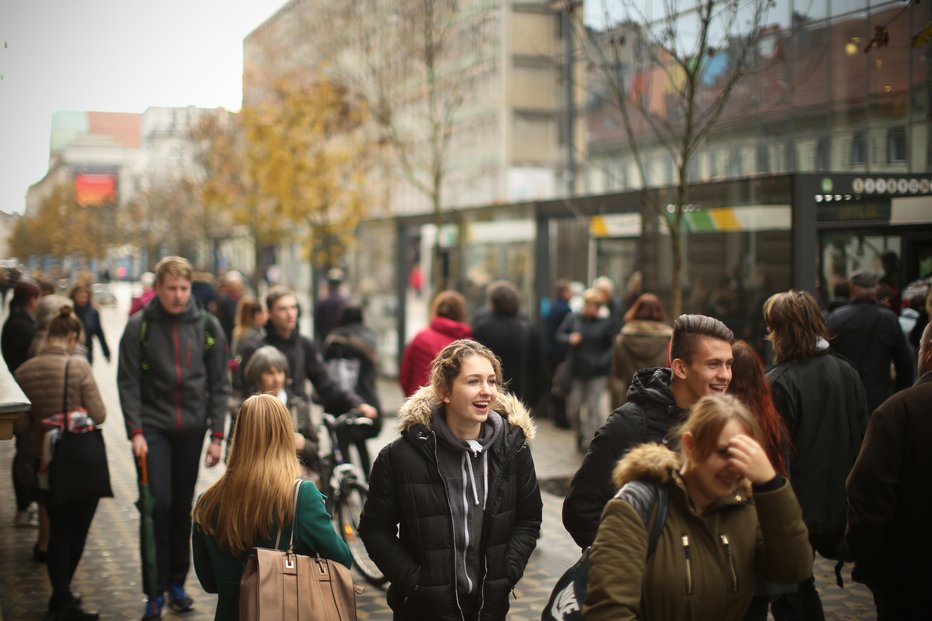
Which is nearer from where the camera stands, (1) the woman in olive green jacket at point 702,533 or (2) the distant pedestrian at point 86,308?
(1) the woman in olive green jacket at point 702,533

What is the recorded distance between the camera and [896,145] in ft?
54.0

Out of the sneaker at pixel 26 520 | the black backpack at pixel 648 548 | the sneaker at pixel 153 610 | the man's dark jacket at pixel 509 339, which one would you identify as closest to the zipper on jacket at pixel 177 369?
the sneaker at pixel 153 610

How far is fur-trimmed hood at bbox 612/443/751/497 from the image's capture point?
10.3 ft

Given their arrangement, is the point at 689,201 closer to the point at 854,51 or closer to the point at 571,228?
the point at 571,228

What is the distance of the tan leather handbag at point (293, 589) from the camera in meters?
3.89

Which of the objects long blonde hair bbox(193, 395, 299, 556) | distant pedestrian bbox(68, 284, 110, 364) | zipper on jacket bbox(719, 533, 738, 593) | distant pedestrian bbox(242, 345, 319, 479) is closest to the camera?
zipper on jacket bbox(719, 533, 738, 593)

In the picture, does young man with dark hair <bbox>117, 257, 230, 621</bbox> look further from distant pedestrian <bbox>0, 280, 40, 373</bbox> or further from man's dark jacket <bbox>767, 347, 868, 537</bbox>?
man's dark jacket <bbox>767, 347, 868, 537</bbox>

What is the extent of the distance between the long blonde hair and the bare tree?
6.95m

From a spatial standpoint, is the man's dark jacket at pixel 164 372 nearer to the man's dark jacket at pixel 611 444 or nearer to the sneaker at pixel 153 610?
the sneaker at pixel 153 610

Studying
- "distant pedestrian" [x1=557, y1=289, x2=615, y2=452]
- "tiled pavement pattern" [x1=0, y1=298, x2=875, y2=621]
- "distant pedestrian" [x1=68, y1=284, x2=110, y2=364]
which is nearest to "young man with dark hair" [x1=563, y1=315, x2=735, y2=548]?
"tiled pavement pattern" [x1=0, y1=298, x2=875, y2=621]

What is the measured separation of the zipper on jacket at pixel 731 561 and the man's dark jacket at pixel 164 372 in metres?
4.46

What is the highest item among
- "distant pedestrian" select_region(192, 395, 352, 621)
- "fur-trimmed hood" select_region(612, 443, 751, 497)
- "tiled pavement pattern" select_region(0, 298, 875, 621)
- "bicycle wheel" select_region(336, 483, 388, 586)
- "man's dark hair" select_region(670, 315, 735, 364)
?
"man's dark hair" select_region(670, 315, 735, 364)

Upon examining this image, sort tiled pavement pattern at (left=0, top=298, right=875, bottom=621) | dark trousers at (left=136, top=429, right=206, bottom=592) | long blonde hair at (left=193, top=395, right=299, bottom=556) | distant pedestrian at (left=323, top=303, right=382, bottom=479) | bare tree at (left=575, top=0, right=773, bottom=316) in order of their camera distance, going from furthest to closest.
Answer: bare tree at (left=575, top=0, right=773, bottom=316), distant pedestrian at (left=323, top=303, right=382, bottom=479), tiled pavement pattern at (left=0, top=298, right=875, bottom=621), dark trousers at (left=136, top=429, right=206, bottom=592), long blonde hair at (left=193, top=395, right=299, bottom=556)

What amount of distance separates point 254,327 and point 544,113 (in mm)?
49056
